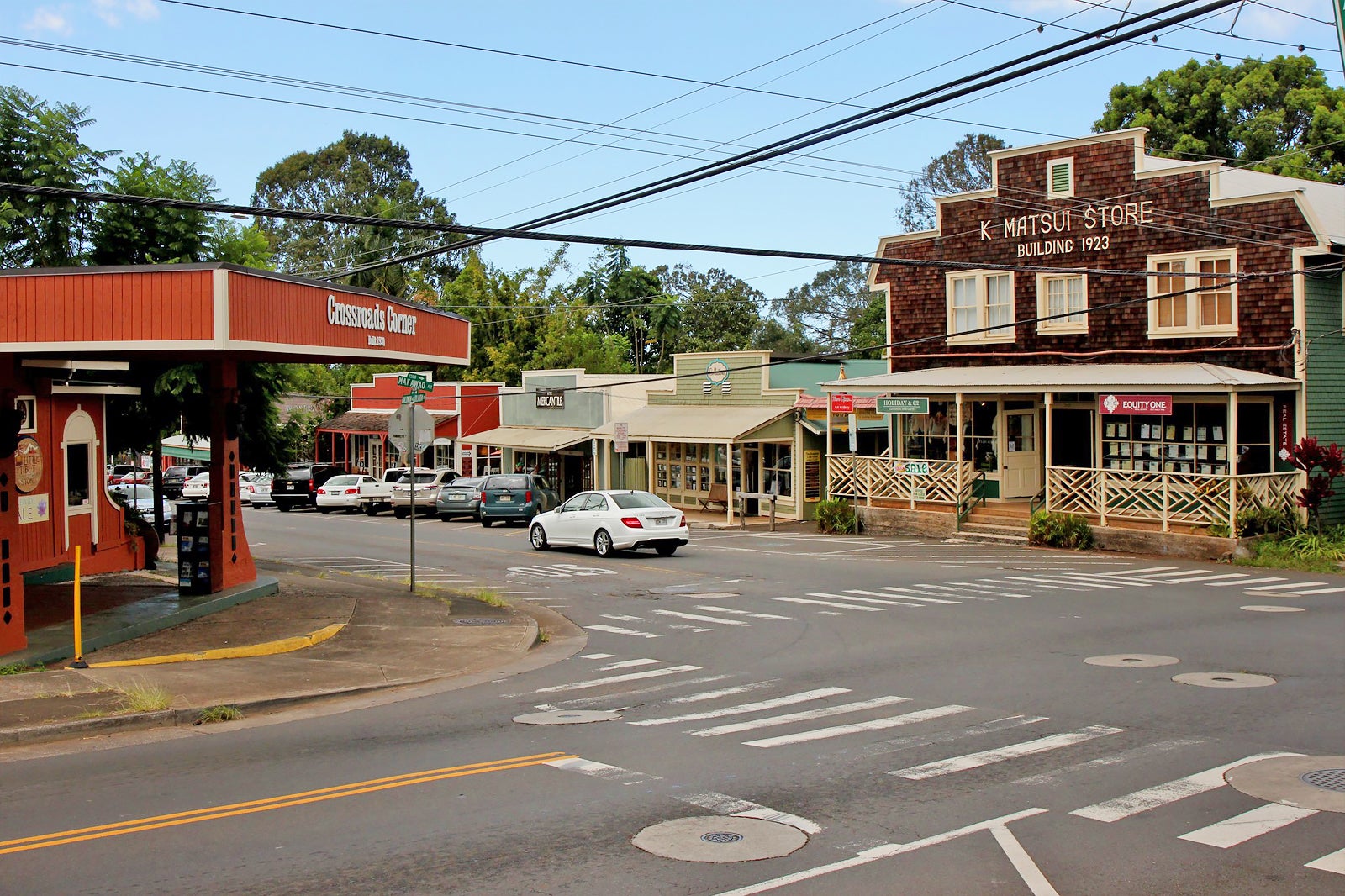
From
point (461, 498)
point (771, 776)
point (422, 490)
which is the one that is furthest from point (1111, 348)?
point (771, 776)

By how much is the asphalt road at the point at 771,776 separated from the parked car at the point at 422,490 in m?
27.0

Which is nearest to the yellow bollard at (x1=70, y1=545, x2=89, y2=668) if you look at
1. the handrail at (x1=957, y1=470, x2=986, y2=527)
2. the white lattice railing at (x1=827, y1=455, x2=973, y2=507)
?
the handrail at (x1=957, y1=470, x2=986, y2=527)

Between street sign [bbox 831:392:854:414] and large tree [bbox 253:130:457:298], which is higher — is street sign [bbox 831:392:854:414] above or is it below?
below

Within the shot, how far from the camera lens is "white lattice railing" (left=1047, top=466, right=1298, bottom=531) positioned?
26.0m

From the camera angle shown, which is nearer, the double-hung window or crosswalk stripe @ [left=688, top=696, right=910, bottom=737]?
crosswalk stripe @ [left=688, top=696, right=910, bottom=737]

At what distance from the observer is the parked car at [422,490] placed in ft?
143

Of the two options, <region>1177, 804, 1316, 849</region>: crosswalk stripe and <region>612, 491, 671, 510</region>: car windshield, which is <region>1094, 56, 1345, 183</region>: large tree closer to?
<region>612, 491, 671, 510</region>: car windshield

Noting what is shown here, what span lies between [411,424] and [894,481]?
52.6 ft

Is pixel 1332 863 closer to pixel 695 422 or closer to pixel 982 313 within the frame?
pixel 982 313

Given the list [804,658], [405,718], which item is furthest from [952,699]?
[405,718]

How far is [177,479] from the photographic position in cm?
5322

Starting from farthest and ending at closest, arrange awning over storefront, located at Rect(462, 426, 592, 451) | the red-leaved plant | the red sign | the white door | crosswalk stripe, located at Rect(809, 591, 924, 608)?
awning over storefront, located at Rect(462, 426, 592, 451) → the white door → the red sign → the red-leaved plant → crosswalk stripe, located at Rect(809, 591, 924, 608)

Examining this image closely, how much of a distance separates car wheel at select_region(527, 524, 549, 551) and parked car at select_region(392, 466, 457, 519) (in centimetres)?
1325

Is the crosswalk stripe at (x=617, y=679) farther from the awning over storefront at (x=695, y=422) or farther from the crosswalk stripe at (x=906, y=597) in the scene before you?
the awning over storefront at (x=695, y=422)
